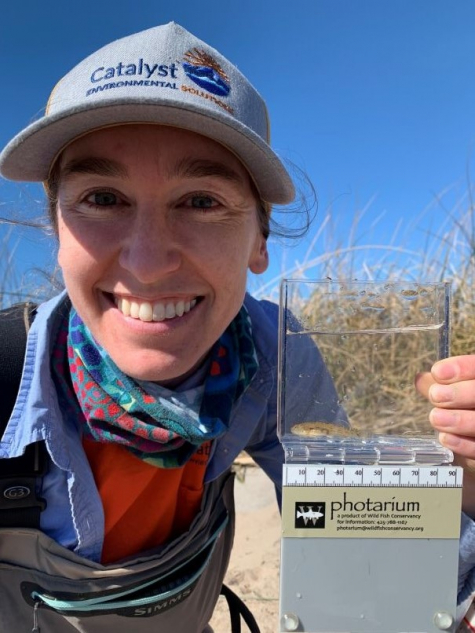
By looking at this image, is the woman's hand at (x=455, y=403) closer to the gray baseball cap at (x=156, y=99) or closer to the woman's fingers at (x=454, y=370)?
the woman's fingers at (x=454, y=370)

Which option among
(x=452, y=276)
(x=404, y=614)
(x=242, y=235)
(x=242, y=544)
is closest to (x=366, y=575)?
(x=404, y=614)

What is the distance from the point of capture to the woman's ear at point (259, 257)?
1.80 m

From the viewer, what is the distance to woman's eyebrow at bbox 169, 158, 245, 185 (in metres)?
1.40

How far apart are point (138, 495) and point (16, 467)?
36 cm

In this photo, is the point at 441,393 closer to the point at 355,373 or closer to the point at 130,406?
the point at 355,373

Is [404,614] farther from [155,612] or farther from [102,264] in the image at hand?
[102,264]

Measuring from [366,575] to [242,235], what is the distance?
871 millimetres

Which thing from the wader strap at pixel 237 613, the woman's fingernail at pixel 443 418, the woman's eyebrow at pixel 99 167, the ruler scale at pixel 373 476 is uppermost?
the woman's eyebrow at pixel 99 167

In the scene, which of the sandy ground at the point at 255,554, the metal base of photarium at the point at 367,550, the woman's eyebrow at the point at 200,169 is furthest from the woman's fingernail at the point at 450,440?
the sandy ground at the point at 255,554

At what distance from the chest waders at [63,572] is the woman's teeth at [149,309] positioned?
34 centimetres

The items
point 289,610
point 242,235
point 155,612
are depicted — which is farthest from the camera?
point 155,612

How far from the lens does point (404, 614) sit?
120cm

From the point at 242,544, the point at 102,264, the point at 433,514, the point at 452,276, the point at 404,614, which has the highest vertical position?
the point at 452,276

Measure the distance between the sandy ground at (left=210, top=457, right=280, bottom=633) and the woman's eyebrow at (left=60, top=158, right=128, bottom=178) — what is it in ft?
7.48
